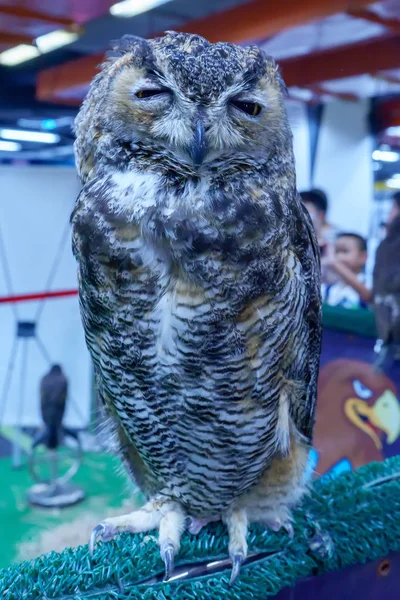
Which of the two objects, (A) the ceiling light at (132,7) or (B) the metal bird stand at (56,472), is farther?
(B) the metal bird stand at (56,472)

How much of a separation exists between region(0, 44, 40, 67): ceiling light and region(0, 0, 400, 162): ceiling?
0.02 meters

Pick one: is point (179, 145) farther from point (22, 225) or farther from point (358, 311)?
point (22, 225)

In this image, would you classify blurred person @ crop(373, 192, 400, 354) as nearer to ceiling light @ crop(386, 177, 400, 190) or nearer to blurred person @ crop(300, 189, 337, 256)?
ceiling light @ crop(386, 177, 400, 190)

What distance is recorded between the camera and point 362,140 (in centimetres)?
188

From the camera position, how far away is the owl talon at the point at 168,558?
0.87 m

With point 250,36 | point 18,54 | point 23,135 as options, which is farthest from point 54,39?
point 250,36

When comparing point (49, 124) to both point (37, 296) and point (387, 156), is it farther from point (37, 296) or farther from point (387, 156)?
point (387, 156)

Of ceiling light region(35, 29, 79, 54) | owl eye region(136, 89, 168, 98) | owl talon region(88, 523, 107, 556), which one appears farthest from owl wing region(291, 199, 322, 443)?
ceiling light region(35, 29, 79, 54)

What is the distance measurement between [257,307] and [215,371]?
4.2 inches

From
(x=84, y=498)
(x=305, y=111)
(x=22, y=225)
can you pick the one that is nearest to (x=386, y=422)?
(x=305, y=111)

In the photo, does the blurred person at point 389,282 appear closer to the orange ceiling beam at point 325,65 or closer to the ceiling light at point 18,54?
the orange ceiling beam at point 325,65

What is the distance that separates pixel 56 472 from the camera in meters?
2.62

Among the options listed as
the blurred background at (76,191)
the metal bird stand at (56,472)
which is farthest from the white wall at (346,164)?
the metal bird stand at (56,472)

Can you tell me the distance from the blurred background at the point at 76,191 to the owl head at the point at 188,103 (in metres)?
0.72
